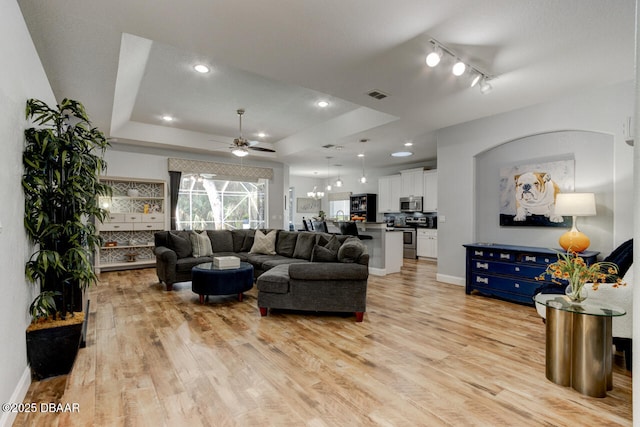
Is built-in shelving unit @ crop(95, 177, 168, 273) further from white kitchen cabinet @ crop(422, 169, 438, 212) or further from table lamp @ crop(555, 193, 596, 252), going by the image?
table lamp @ crop(555, 193, 596, 252)

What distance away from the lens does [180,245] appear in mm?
5094

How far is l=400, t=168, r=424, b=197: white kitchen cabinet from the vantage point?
8.58 m

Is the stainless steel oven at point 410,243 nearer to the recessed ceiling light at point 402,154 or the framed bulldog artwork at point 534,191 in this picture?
the recessed ceiling light at point 402,154

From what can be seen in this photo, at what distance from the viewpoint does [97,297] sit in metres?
4.31

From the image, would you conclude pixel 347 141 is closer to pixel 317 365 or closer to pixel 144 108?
pixel 144 108

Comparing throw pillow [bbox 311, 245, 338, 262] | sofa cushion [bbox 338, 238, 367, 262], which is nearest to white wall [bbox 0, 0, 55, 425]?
throw pillow [bbox 311, 245, 338, 262]

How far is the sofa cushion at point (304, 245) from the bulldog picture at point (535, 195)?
3086 mm

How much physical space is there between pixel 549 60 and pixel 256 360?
392 cm

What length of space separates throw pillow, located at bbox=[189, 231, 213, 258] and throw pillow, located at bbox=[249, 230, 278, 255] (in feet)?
2.56

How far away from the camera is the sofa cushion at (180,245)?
16.7ft

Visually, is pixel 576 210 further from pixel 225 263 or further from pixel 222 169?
pixel 222 169

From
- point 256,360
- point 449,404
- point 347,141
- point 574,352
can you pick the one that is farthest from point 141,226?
point 574,352

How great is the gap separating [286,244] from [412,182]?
480 cm

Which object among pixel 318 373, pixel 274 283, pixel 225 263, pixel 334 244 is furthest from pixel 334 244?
pixel 318 373
